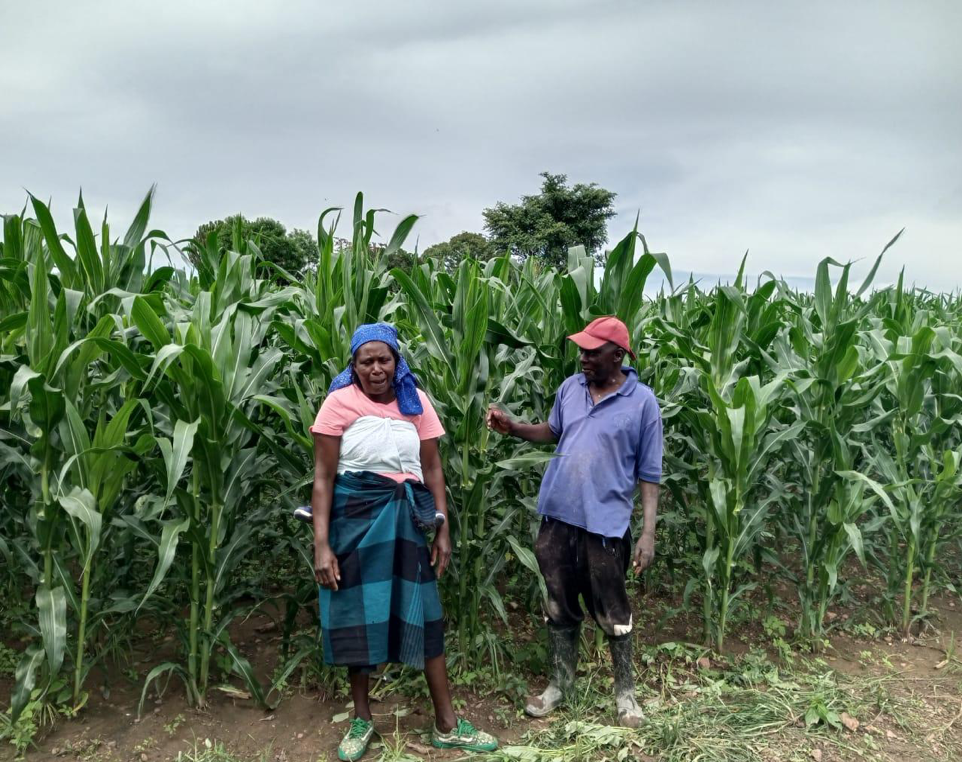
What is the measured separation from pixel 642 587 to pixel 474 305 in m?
2.45

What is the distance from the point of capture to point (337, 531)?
2762mm

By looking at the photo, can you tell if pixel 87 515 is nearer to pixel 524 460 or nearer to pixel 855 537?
pixel 524 460

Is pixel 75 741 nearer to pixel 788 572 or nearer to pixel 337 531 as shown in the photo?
pixel 337 531

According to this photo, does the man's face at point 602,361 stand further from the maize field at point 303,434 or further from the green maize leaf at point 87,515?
the green maize leaf at point 87,515

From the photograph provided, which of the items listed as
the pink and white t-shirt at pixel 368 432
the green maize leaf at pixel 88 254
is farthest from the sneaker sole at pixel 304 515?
the green maize leaf at pixel 88 254

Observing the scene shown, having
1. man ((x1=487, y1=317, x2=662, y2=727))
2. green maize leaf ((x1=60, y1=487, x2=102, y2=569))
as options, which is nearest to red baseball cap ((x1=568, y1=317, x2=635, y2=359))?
man ((x1=487, y1=317, x2=662, y2=727))

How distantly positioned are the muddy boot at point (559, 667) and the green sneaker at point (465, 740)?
34cm

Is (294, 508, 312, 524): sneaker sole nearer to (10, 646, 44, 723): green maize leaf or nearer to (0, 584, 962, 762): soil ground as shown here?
(0, 584, 962, 762): soil ground

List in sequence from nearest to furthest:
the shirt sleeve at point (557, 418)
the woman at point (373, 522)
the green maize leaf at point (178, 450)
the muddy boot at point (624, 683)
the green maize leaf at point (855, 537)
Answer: the green maize leaf at point (178, 450), the woman at point (373, 522), the muddy boot at point (624, 683), the shirt sleeve at point (557, 418), the green maize leaf at point (855, 537)

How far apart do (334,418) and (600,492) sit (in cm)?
114

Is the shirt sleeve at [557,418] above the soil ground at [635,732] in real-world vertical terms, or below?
above

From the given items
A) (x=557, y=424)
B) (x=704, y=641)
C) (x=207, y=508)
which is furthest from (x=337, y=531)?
(x=704, y=641)

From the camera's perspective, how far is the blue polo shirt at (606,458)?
2932 millimetres

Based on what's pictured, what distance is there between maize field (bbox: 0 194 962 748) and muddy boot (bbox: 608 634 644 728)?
52 centimetres
